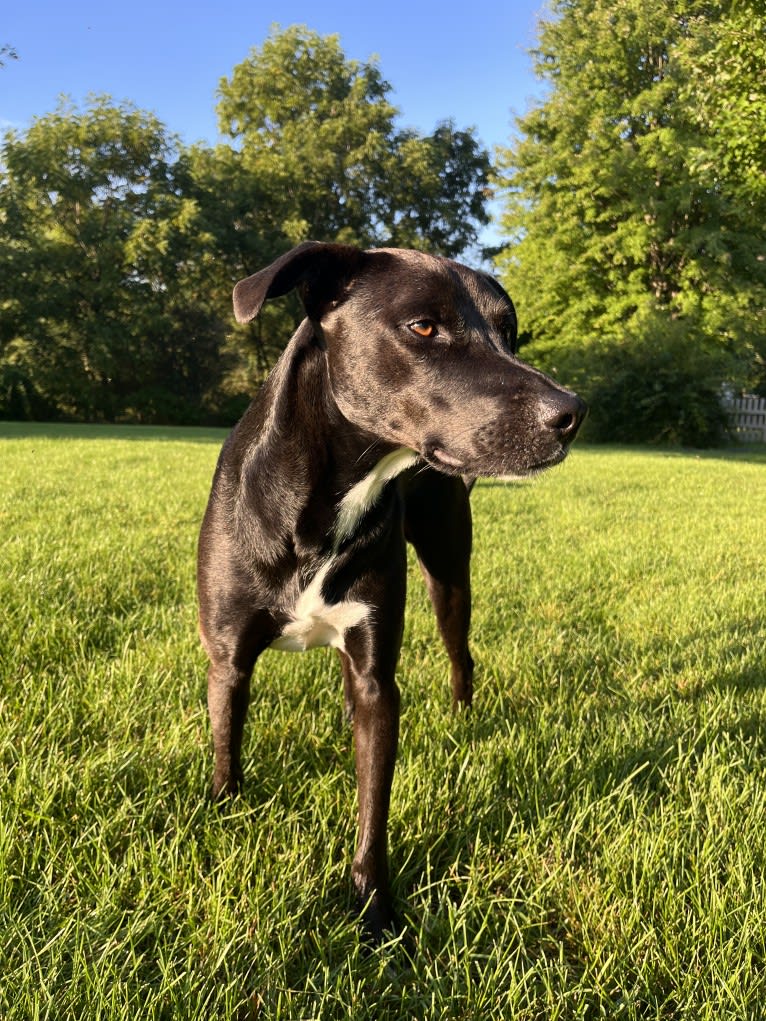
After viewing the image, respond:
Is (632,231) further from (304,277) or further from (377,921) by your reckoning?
(377,921)

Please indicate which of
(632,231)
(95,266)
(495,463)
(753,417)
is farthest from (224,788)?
(95,266)

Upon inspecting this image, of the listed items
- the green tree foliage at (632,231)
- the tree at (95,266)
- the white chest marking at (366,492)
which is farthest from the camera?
the tree at (95,266)

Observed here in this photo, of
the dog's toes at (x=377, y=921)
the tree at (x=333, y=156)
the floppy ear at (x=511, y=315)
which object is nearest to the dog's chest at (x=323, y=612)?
the dog's toes at (x=377, y=921)

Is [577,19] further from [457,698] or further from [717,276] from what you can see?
[457,698]

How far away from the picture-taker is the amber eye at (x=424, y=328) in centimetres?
205

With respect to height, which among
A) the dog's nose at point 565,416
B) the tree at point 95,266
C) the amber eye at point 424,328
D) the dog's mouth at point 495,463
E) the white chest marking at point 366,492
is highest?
the tree at point 95,266

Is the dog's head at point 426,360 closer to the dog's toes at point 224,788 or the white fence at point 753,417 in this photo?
the dog's toes at point 224,788

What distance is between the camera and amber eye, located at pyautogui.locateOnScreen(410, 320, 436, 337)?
6.72 feet

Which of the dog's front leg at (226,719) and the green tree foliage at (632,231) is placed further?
the green tree foliage at (632,231)

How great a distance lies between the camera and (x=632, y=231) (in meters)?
24.8

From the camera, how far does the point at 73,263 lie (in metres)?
32.5

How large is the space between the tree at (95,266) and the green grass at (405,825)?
30509 mm

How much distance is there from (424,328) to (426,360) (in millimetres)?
95

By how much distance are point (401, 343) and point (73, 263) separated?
35182mm
